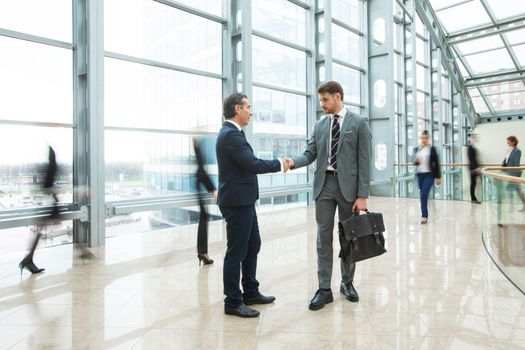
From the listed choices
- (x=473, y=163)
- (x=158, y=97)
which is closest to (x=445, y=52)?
(x=473, y=163)

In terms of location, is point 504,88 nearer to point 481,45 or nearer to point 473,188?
point 481,45

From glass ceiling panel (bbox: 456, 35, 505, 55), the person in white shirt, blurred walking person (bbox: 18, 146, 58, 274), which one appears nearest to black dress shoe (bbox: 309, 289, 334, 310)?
blurred walking person (bbox: 18, 146, 58, 274)

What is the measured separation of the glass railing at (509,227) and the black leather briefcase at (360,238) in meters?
1.44

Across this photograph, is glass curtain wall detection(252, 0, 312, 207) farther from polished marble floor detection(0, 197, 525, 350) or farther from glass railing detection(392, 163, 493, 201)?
polished marble floor detection(0, 197, 525, 350)

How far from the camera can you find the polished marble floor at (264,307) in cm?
227

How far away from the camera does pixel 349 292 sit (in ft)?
9.64

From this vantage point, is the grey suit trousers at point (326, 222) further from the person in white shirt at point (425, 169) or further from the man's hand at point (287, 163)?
the person in white shirt at point (425, 169)

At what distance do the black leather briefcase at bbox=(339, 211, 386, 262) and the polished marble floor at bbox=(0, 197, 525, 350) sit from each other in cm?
41

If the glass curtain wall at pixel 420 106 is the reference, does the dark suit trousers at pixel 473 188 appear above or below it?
below

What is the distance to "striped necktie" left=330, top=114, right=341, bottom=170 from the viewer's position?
2803 mm

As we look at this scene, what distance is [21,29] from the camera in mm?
4633

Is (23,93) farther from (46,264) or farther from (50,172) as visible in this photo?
(46,264)

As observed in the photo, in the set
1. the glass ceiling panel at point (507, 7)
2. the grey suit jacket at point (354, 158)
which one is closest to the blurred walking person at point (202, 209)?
the grey suit jacket at point (354, 158)

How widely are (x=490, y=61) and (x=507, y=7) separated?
3265mm
